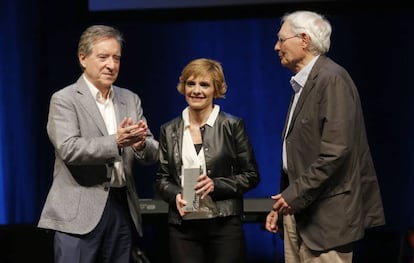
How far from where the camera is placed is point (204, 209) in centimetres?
297

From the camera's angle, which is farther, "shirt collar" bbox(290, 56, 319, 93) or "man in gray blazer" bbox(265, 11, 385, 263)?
"shirt collar" bbox(290, 56, 319, 93)

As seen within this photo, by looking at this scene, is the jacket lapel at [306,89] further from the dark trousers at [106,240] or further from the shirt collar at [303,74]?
the dark trousers at [106,240]

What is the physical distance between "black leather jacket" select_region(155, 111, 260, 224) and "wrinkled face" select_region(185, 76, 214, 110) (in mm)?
97

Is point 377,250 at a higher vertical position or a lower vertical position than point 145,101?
lower

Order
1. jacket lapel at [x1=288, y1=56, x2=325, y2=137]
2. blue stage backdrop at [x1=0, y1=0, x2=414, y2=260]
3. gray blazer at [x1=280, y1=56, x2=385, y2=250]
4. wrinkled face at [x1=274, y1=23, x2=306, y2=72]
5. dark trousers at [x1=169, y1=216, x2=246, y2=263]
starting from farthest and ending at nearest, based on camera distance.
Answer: blue stage backdrop at [x1=0, y1=0, x2=414, y2=260]
dark trousers at [x1=169, y1=216, x2=246, y2=263]
wrinkled face at [x1=274, y1=23, x2=306, y2=72]
jacket lapel at [x1=288, y1=56, x2=325, y2=137]
gray blazer at [x1=280, y1=56, x2=385, y2=250]

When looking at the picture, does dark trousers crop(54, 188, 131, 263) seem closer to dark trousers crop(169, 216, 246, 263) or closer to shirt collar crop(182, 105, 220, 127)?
dark trousers crop(169, 216, 246, 263)

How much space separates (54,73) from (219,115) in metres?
2.30

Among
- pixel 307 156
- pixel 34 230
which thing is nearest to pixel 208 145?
pixel 307 156

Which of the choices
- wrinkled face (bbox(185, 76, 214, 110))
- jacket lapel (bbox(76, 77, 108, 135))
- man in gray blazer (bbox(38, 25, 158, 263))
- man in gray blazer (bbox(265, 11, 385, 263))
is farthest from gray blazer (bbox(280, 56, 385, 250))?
jacket lapel (bbox(76, 77, 108, 135))

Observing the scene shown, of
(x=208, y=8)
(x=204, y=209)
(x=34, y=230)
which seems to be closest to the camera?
(x=204, y=209)

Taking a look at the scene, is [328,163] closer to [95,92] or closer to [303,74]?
[303,74]

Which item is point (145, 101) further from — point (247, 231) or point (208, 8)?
point (247, 231)

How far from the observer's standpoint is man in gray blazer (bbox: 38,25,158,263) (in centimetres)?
275

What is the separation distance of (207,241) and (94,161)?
2.12 feet
